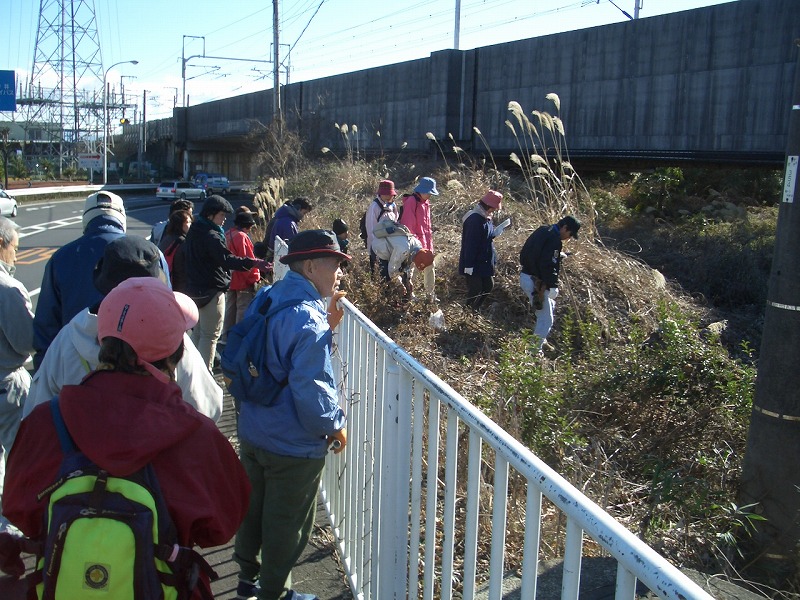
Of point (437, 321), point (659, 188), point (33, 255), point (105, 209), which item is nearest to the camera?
point (105, 209)

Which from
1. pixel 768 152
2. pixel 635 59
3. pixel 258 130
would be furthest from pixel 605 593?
pixel 258 130

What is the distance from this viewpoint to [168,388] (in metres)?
2.13

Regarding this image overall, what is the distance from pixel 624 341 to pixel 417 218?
2858 mm

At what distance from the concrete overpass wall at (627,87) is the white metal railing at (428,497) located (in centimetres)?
1064

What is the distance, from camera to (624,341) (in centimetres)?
880

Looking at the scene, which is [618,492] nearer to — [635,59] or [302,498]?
[302,498]

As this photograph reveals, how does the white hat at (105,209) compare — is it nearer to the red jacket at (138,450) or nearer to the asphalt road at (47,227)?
the red jacket at (138,450)

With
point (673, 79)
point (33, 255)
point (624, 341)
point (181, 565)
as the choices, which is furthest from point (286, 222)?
point (673, 79)

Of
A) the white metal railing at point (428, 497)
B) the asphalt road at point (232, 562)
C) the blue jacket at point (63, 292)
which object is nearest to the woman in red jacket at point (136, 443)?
the asphalt road at point (232, 562)

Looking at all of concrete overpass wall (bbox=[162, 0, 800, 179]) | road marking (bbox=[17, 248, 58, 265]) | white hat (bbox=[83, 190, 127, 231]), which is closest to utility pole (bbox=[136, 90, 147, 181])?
concrete overpass wall (bbox=[162, 0, 800, 179])

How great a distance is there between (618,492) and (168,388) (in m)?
3.49

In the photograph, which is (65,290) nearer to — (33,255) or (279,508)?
(279,508)

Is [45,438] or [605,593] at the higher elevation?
[45,438]

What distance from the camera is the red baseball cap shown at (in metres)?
2.19
